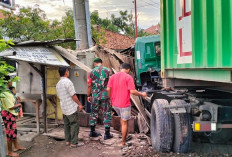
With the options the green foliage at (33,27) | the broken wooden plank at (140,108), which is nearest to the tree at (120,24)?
the green foliage at (33,27)

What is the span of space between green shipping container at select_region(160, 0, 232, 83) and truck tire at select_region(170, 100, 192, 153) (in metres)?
0.64

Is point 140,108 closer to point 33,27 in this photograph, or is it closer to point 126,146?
point 126,146

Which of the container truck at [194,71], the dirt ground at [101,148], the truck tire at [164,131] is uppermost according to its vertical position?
the container truck at [194,71]

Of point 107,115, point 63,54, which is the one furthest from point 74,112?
point 63,54

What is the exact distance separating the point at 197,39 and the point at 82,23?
6.87 meters

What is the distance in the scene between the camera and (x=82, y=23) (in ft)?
30.3

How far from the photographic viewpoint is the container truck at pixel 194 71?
256 cm

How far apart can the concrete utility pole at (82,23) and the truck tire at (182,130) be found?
20.4ft

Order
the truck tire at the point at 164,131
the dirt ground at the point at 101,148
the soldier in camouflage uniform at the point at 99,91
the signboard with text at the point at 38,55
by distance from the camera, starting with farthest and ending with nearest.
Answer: the soldier in camouflage uniform at the point at 99,91 < the signboard with text at the point at 38,55 < the dirt ground at the point at 101,148 < the truck tire at the point at 164,131

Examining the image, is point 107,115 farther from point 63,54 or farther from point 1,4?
point 1,4

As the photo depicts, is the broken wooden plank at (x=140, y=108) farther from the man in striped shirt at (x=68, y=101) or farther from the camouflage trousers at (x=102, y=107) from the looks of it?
the man in striped shirt at (x=68, y=101)

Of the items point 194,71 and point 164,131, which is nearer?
point 194,71

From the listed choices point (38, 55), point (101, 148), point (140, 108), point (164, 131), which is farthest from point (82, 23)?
point (164, 131)

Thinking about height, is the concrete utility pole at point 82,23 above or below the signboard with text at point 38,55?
above
